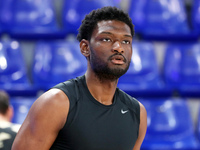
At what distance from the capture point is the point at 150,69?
121 inches

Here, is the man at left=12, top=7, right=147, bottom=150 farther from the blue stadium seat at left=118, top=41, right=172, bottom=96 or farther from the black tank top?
the blue stadium seat at left=118, top=41, right=172, bottom=96

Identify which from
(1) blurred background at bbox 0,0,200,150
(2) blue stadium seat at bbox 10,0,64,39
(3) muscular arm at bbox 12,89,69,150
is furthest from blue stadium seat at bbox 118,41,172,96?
(3) muscular arm at bbox 12,89,69,150

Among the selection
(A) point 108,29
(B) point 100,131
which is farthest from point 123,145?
(A) point 108,29

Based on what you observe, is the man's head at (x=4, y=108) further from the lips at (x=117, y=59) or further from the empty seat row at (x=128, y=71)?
the lips at (x=117, y=59)

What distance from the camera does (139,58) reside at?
309 cm

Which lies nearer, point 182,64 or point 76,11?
point 182,64

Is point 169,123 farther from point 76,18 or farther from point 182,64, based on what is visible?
point 76,18

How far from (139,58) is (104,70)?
6.21ft

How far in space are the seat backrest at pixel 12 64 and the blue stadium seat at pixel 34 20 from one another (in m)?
0.13

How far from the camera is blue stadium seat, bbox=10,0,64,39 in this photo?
3.06 m

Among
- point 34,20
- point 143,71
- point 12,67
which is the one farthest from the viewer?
point 34,20

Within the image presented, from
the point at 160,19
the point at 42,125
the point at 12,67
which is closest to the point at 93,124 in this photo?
the point at 42,125

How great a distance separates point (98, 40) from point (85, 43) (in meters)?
0.08

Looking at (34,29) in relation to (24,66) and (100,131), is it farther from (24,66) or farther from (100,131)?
(100,131)
